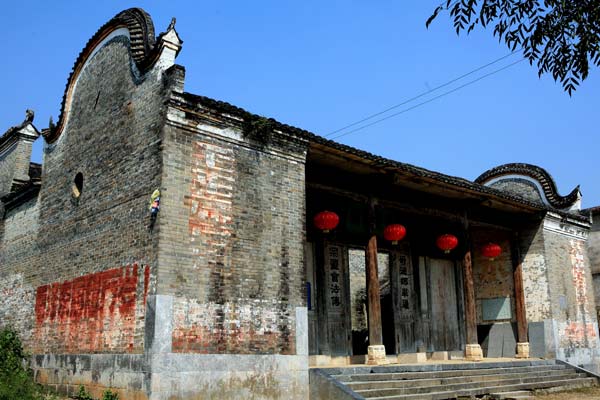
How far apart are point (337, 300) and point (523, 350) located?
18.2 ft

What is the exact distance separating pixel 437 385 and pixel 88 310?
19.8 feet

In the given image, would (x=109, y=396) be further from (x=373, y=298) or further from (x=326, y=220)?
(x=373, y=298)

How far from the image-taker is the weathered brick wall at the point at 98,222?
852 cm

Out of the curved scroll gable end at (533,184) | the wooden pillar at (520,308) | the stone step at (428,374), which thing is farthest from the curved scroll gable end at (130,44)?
the curved scroll gable end at (533,184)

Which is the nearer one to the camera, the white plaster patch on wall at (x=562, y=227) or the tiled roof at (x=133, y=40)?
the tiled roof at (x=133, y=40)

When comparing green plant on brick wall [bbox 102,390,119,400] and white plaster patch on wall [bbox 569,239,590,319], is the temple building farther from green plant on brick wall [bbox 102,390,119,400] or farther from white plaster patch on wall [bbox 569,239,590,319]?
white plaster patch on wall [bbox 569,239,590,319]

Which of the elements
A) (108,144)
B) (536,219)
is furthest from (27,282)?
(536,219)

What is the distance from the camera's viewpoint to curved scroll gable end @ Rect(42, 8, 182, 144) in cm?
907

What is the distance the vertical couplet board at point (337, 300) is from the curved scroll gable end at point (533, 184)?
304 inches

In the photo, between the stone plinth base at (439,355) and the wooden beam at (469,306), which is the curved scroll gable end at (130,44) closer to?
the wooden beam at (469,306)

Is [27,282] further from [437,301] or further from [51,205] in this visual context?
[437,301]

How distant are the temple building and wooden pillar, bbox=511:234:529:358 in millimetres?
56

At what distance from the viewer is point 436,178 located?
1210cm

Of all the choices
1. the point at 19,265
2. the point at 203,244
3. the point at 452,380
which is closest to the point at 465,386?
the point at 452,380
